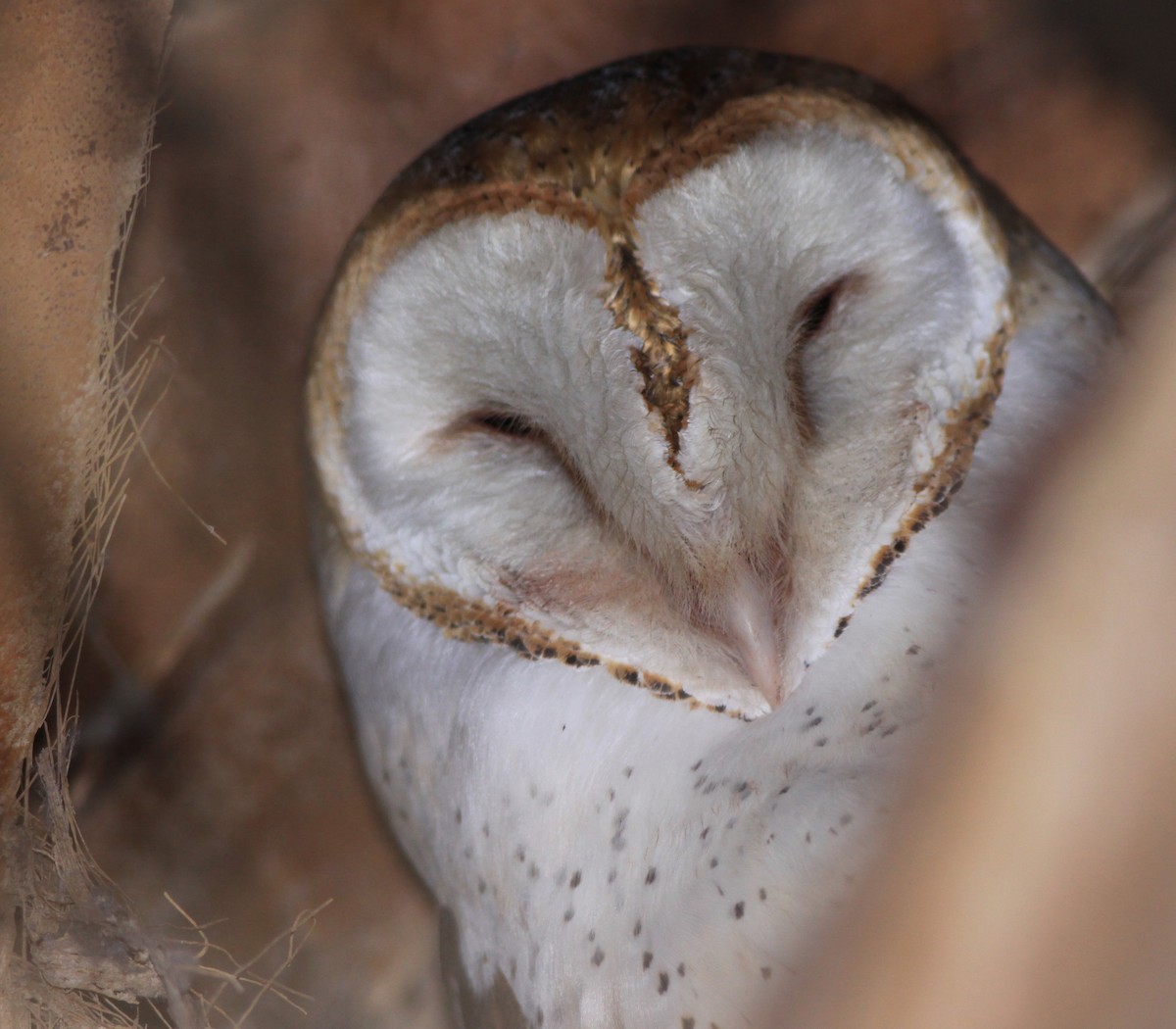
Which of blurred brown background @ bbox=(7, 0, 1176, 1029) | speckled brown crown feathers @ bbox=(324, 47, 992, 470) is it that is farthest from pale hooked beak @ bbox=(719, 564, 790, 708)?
blurred brown background @ bbox=(7, 0, 1176, 1029)

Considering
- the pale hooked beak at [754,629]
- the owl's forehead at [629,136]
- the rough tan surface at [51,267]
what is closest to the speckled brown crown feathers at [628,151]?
the owl's forehead at [629,136]

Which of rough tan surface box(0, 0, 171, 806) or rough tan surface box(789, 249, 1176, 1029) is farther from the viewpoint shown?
rough tan surface box(0, 0, 171, 806)

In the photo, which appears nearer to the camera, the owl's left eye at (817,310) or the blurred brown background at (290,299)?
the owl's left eye at (817,310)

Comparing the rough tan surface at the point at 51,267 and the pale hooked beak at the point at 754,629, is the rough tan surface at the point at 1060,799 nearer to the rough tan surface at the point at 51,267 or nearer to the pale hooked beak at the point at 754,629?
the pale hooked beak at the point at 754,629

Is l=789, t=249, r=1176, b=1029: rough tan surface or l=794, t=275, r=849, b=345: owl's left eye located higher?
l=794, t=275, r=849, b=345: owl's left eye

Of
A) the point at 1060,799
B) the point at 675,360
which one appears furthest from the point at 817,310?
the point at 1060,799

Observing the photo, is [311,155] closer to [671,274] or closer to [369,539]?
[369,539]

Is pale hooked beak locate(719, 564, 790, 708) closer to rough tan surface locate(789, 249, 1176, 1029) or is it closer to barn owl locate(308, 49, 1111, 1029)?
barn owl locate(308, 49, 1111, 1029)

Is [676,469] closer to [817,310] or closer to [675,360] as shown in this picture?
[675,360]
